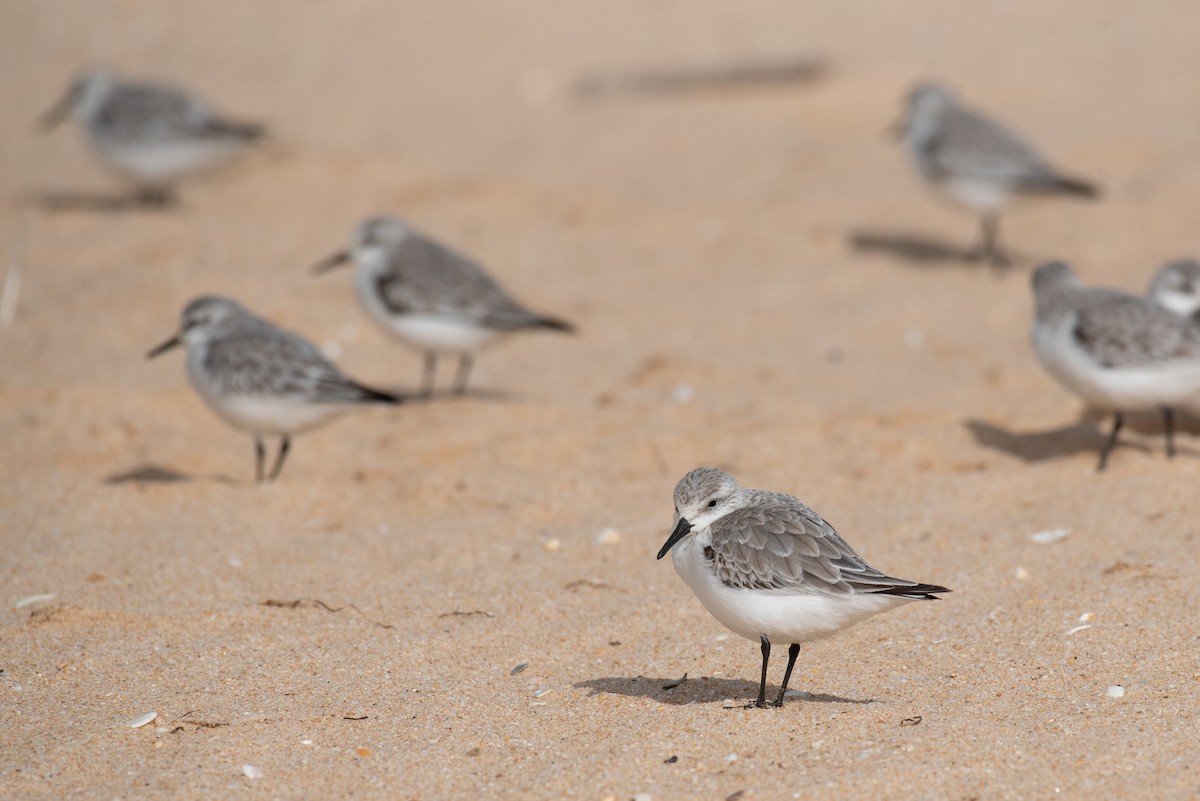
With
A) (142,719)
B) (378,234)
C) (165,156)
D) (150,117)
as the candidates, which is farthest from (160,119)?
(142,719)

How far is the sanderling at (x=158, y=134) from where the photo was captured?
11867 mm

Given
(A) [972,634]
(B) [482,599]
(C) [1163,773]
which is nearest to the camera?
(C) [1163,773]

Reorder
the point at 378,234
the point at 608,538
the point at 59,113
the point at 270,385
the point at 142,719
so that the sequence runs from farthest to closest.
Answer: the point at 59,113, the point at 378,234, the point at 270,385, the point at 608,538, the point at 142,719

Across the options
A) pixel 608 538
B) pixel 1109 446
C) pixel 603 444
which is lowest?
pixel 603 444

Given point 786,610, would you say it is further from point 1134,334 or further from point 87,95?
point 87,95

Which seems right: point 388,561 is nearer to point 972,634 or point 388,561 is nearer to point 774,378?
point 972,634

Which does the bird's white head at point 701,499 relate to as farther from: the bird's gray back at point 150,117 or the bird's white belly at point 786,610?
the bird's gray back at point 150,117

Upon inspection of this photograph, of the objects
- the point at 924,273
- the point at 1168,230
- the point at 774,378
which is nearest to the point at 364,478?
the point at 774,378

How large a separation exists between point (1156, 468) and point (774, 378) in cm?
260

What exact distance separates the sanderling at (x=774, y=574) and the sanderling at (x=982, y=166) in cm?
670

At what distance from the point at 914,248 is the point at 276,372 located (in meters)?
6.10

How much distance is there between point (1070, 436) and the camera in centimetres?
756

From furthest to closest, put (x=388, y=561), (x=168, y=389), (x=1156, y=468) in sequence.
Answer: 1. (x=168, y=389)
2. (x=1156, y=468)
3. (x=388, y=561)

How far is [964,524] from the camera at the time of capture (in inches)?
254
